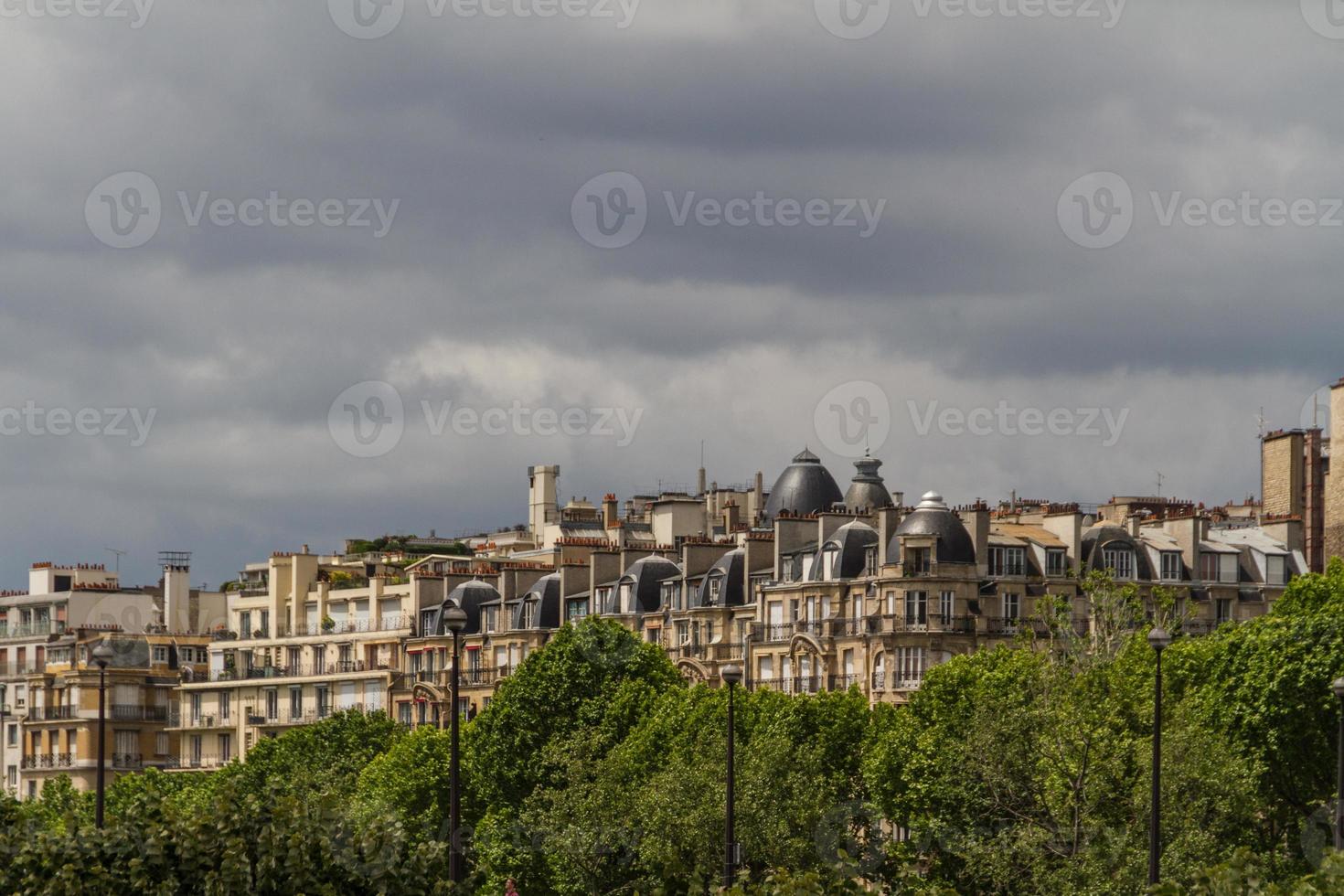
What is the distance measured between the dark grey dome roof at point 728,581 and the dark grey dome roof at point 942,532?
30.1 ft

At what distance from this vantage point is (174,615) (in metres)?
138

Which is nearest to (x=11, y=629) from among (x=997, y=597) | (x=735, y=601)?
(x=735, y=601)

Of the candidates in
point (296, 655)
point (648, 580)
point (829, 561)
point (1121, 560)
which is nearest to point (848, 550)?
point (829, 561)

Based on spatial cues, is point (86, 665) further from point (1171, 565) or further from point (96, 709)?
point (1171, 565)

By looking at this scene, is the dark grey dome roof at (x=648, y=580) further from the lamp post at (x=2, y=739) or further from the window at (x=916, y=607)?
the lamp post at (x=2, y=739)

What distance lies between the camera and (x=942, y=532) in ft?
291

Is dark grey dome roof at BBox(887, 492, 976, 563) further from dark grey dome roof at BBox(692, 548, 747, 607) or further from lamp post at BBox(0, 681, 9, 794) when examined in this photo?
lamp post at BBox(0, 681, 9, 794)

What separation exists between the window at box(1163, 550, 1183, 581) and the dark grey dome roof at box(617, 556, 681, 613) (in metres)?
20.8

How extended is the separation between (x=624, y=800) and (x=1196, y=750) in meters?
21.3

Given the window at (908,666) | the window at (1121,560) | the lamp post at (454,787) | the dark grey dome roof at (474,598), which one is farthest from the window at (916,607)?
the lamp post at (454,787)

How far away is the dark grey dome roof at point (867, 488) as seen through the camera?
115 metres

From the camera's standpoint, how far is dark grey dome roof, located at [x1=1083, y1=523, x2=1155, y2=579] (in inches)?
3639

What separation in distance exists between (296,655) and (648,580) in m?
26.8

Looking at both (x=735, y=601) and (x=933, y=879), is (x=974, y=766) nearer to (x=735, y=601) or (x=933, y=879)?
(x=933, y=879)
